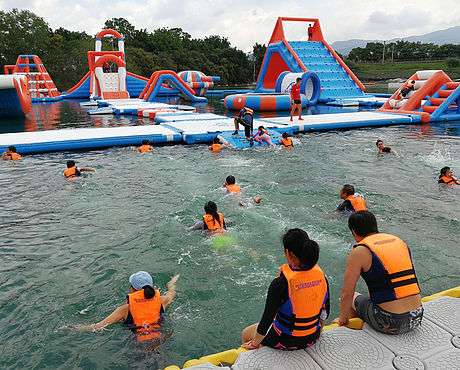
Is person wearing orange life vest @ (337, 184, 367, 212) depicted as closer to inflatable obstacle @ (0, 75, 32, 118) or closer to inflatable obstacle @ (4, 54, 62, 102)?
inflatable obstacle @ (0, 75, 32, 118)

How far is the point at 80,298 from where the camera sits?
4867 millimetres

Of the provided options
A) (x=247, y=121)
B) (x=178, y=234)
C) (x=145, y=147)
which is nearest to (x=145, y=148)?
(x=145, y=147)

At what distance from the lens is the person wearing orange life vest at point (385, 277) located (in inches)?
122

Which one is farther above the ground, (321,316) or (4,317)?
(321,316)

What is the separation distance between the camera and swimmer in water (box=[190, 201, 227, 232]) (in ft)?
20.3

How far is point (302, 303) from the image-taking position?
9.77 ft

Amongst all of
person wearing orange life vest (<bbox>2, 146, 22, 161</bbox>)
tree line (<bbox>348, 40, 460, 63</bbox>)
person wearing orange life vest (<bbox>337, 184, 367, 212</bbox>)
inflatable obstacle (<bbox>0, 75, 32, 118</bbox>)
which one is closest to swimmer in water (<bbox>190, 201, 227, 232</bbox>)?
person wearing orange life vest (<bbox>337, 184, 367, 212</bbox>)

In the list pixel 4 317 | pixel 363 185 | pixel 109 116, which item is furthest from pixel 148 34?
pixel 4 317

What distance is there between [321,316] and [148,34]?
59.6 metres

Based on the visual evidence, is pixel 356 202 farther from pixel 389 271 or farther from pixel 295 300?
pixel 295 300

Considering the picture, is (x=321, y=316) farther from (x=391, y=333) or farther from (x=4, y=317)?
(x=4, y=317)

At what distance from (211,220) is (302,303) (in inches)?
132

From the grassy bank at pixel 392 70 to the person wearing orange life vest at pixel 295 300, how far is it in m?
53.4

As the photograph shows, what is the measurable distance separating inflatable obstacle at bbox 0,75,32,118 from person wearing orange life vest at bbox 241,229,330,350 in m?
21.2
